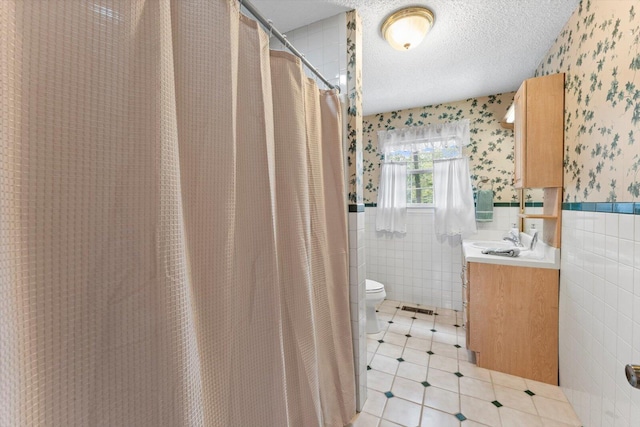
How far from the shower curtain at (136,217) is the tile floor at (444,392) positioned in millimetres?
1111

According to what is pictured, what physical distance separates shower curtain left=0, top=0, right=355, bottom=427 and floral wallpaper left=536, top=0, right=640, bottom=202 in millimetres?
1528

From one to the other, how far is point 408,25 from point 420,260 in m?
2.42

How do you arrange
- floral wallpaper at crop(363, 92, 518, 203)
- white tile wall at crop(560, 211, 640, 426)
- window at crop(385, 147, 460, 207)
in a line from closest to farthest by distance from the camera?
1. white tile wall at crop(560, 211, 640, 426)
2. floral wallpaper at crop(363, 92, 518, 203)
3. window at crop(385, 147, 460, 207)

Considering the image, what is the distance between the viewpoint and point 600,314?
1256mm

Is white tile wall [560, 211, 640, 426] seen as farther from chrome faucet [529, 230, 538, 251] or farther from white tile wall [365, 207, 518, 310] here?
white tile wall [365, 207, 518, 310]

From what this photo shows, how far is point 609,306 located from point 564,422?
2.61ft

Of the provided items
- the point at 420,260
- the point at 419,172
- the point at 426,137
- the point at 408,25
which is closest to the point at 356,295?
the point at 408,25

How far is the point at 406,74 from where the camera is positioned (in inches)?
92.4

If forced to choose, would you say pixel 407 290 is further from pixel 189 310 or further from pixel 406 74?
pixel 189 310

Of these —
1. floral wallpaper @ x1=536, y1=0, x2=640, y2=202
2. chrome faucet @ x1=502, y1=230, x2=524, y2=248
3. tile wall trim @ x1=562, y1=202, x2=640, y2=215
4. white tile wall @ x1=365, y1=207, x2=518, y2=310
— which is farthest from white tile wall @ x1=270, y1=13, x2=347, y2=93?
chrome faucet @ x1=502, y1=230, x2=524, y2=248

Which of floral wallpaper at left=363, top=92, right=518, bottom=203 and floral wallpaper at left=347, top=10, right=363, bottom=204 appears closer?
floral wallpaper at left=347, top=10, right=363, bottom=204

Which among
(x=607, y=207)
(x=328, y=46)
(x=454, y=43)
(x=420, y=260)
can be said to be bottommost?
(x=420, y=260)

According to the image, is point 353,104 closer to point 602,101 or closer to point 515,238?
point 602,101

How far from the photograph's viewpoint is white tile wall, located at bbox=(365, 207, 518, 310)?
2947mm
